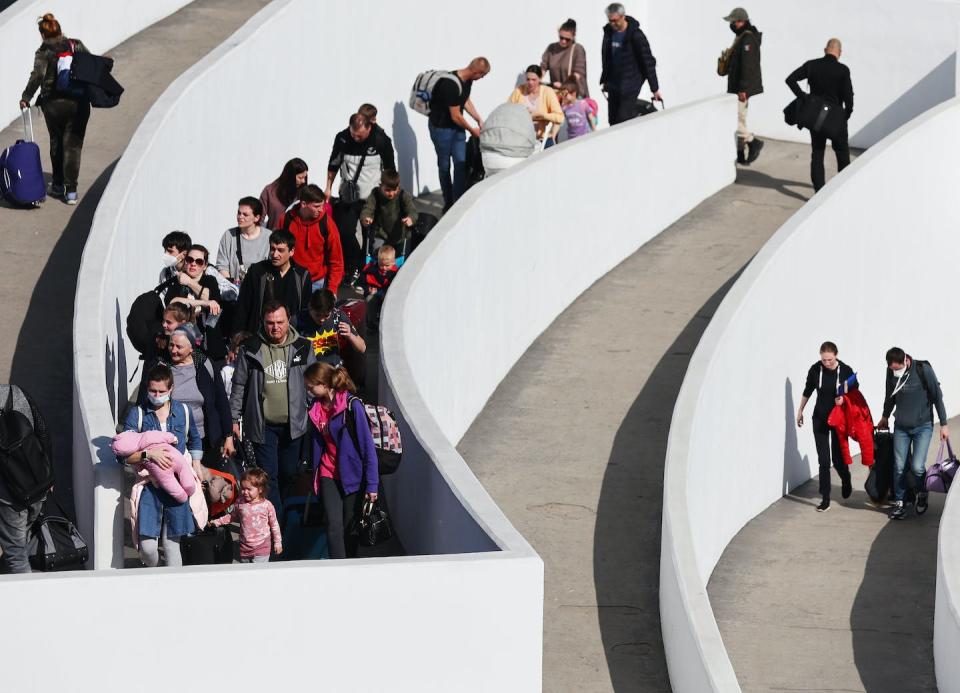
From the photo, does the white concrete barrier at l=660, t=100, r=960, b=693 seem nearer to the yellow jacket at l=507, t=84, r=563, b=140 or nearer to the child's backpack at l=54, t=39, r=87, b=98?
the yellow jacket at l=507, t=84, r=563, b=140

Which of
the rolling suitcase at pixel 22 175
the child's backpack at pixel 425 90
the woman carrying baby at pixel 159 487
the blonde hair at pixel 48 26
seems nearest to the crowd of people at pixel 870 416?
the child's backpack at pixel 425 90

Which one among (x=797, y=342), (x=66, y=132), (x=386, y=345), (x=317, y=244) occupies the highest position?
(x=66, y=132)

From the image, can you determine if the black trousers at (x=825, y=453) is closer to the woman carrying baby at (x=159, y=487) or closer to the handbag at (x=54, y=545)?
the woman carrying baby at (x=159, y=487)

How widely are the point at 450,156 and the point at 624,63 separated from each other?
11.1 ft

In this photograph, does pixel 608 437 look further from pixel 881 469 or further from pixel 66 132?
pixel 66 132

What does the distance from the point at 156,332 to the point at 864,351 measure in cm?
948

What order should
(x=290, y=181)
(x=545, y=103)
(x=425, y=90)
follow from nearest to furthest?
1. (x=290, y=181)
2. (x=425, y=90)
3. (x=545, y=103)

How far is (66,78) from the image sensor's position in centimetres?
1569

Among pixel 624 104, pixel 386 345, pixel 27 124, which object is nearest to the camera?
pixel 386 345

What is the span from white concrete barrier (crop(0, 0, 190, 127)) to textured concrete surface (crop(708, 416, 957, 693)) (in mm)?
7596

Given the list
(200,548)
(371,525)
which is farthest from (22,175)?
(200,548)

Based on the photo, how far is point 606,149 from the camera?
731 inches

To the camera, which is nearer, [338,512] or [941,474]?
[338,512]

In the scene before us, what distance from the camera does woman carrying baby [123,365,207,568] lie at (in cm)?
1035
